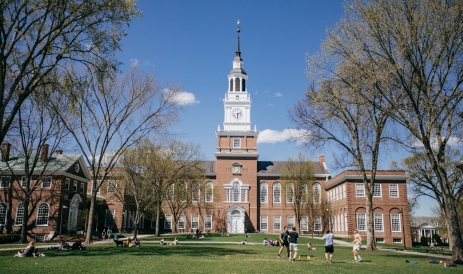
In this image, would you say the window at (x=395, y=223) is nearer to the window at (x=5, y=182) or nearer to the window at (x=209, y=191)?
the window at (x=209, y=191)

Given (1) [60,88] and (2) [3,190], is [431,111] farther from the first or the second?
(2) [3,190]

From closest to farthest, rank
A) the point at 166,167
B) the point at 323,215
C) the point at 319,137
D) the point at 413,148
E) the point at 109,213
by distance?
the point at 413,148
the point at 319,137
the point at 166,167
the point at 109,213
the point at 323,215

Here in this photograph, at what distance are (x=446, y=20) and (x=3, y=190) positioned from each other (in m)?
41.5

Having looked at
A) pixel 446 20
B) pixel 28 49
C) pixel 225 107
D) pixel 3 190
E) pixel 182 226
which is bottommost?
pixel 182 226

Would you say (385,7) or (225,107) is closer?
(385,7)

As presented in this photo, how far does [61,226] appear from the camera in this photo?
37031 mm

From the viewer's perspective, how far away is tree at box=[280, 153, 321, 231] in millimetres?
50031

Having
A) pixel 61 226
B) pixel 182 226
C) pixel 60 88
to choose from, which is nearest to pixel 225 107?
pixel 182 226

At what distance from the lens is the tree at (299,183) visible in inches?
1970

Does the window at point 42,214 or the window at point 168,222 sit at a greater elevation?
the window at point 42,214

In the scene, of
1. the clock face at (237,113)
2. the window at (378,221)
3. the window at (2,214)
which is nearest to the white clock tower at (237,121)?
the clock face at (237,113)

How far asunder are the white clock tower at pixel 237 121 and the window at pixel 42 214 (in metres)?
24.1

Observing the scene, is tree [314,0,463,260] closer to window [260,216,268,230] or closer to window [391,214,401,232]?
window [391,214,401,232]


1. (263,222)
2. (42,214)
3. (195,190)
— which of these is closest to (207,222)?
(263,222)
